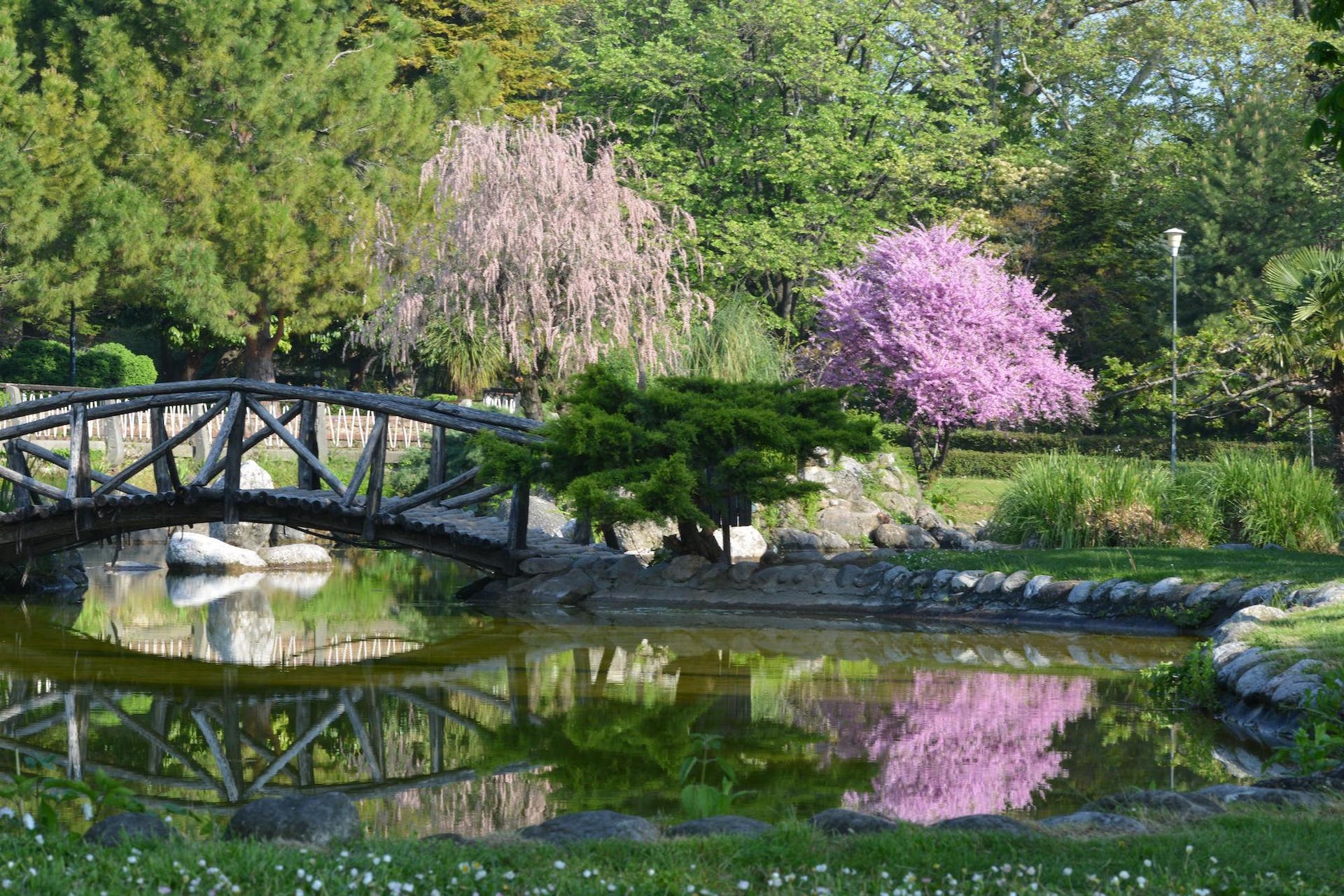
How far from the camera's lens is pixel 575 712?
34.4ft

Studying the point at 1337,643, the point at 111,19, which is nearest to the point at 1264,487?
the point at 1337,643

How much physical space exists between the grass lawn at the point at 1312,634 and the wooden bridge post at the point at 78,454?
37.4ft

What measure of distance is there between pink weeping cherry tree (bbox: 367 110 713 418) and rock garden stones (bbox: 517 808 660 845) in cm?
1787

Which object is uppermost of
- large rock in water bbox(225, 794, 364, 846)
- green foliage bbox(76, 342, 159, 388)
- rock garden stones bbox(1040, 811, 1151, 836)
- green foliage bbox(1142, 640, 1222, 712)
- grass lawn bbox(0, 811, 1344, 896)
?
green foliage bbox(76, 342, 159, 388)

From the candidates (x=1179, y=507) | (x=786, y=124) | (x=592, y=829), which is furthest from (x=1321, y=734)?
(x=786, y=124)

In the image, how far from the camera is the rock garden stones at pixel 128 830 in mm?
5117

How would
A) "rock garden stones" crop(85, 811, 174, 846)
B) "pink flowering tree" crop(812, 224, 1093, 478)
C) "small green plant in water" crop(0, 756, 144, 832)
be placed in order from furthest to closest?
"pink flowering tree" crop(812, 224, 1093, 478) → "small green plant in water" crop(0, 756, 144, 832) → "rock garden stones" crop(85, 811, 174, 846)

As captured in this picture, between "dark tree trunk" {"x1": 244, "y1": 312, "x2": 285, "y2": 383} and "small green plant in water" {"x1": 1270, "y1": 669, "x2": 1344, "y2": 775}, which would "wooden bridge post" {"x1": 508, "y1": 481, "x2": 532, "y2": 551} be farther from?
"dark tree trunk" {"x1": 244, "y1": 312, "x2": 285, "y2": 383}

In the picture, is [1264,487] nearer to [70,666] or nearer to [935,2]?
[70,666]

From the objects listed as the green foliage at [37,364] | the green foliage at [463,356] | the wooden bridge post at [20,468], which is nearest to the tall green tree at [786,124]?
the green foliage at [463,356]

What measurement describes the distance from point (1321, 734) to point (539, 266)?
17.7m

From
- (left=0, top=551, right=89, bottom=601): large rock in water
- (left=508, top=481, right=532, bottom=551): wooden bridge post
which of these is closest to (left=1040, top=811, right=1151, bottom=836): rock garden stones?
(left=508, top=481, right=532, bottom=551): wooden bridge post

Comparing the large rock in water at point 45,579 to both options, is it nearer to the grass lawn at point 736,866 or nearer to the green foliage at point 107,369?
the grass lawn at point 736,866

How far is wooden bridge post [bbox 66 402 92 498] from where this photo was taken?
1577 centimetres
